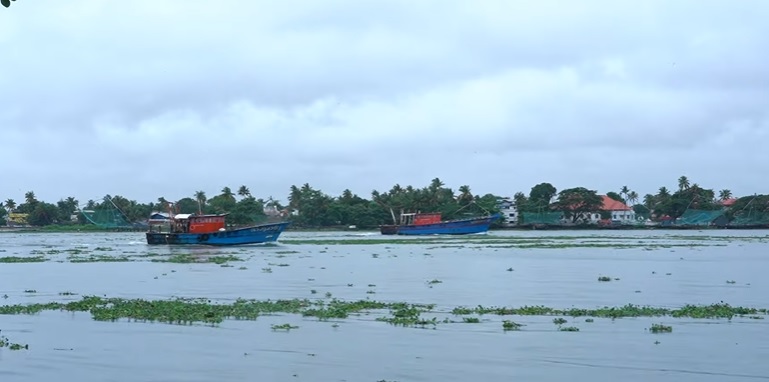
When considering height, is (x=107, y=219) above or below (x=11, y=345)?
above

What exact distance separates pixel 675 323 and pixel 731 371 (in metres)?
6.69

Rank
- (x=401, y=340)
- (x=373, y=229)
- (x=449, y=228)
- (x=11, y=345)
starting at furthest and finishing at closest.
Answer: (x=373, y=229) → (x=449, y=228) → (x=401, y=340) → (x=11, y=345)

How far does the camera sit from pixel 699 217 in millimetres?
179125

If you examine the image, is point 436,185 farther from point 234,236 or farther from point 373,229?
point 234,236

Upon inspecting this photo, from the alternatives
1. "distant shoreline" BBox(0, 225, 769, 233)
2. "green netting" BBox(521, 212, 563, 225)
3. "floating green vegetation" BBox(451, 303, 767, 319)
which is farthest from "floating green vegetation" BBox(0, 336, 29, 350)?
"green netting" BBox(521, 212, 563, 225)

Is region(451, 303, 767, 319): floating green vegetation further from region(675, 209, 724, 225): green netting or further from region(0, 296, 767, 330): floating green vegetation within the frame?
region(675, 209, 724, 225): green netting

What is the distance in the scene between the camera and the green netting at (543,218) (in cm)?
18338

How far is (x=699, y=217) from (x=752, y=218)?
10159 millimetres

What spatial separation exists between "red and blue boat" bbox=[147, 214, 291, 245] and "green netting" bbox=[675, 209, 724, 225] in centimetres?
11080

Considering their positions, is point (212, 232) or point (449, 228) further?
point (449, 228)

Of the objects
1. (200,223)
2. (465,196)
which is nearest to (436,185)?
(465,196)

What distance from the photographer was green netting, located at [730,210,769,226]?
584 ft

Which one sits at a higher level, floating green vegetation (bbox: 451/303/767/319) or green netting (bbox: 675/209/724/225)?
green netting (bbox: 675/209/724/225)

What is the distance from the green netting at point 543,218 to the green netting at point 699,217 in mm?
23694
